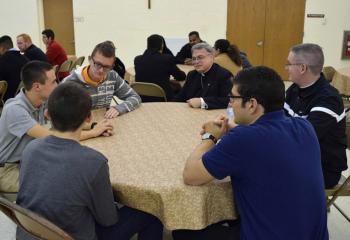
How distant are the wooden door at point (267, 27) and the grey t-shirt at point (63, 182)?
765 cm

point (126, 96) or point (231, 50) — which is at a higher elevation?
point (231, 50)

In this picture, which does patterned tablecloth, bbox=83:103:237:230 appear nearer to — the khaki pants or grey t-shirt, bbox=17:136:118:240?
grey t-shirt, bbox=17:136:118:240

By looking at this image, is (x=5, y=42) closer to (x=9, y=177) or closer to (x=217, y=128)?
(x=9, y=177)

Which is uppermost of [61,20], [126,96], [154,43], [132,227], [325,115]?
[61,20]

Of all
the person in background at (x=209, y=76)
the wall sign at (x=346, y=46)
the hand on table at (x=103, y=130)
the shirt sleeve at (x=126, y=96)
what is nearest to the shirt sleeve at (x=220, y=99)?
the person in background at (x=209, y=76)

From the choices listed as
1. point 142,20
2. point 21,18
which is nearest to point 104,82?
point 142,20

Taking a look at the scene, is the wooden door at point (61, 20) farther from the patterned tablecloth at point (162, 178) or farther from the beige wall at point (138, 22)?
the patterned tablecloth at point (162, 178)

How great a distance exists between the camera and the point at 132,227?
1.68 metres

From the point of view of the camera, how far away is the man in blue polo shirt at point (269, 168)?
1.38m

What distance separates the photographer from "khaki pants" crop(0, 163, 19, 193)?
2057 millimetres

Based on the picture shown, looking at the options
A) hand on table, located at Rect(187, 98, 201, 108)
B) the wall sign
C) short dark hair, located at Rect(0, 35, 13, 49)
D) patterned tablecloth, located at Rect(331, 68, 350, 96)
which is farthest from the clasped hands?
the wall sign

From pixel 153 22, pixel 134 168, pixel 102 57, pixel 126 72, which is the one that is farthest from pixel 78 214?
pixel 153 22

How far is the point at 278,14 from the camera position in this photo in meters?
8.52

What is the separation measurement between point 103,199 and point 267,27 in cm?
792
